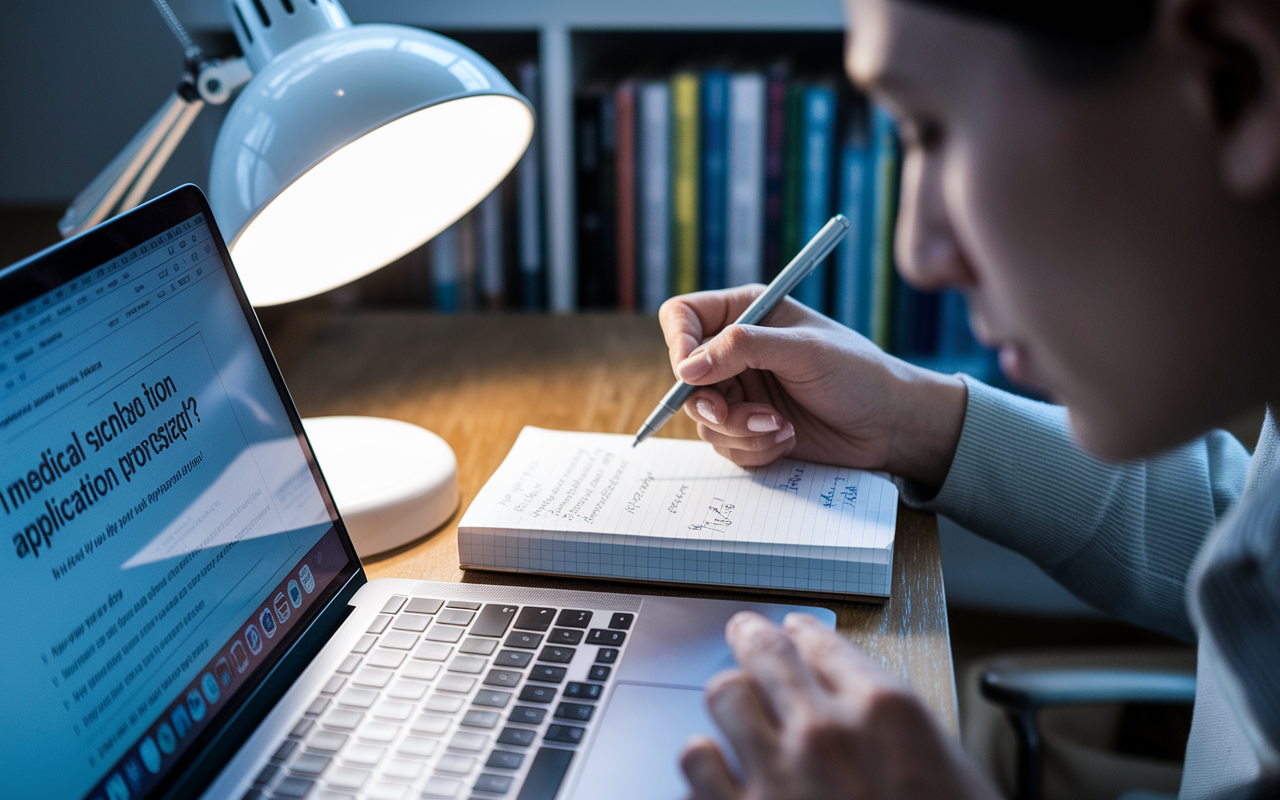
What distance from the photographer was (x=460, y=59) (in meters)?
0.66

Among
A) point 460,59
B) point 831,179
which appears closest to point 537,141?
point 831,179

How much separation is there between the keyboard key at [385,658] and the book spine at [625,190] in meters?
0.83

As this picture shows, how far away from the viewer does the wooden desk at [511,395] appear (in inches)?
24.9

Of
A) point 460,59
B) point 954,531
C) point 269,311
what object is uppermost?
point 460,59

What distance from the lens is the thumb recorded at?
29.6 inches

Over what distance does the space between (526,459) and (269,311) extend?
705mm

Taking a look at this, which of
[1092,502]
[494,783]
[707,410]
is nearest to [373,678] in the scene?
[494,783]

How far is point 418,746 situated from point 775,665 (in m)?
0.19

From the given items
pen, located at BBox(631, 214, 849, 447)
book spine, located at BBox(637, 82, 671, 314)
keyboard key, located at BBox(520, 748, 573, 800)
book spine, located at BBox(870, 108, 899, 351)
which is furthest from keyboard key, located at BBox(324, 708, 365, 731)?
book spine, located at BBox(870, 108, 899, 351)

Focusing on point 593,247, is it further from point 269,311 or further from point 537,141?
point 269,311

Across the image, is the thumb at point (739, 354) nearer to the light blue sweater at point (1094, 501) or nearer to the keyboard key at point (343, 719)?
the light blue sweater at point (1094, 501)

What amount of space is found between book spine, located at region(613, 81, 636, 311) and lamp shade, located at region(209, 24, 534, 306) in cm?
49

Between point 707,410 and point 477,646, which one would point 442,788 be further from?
point 707,410

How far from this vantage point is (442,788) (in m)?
0.48
